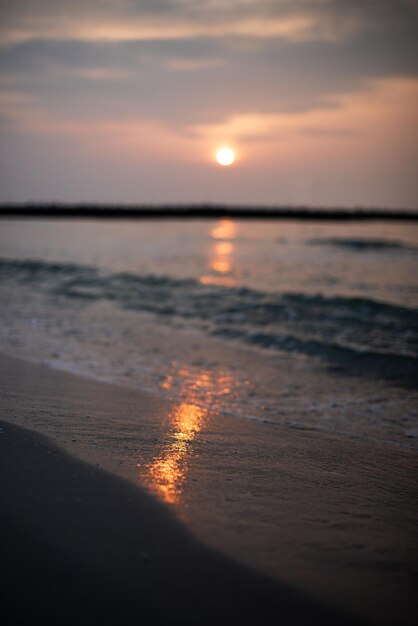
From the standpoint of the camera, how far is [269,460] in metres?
4.11

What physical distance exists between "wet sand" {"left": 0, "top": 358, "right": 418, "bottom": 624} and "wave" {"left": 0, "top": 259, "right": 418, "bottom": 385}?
3750mm

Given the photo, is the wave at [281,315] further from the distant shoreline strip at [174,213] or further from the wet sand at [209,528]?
the distant shoreline strip at [174,213]

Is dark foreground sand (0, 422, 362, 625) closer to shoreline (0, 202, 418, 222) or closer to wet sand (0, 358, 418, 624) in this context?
wet sand (0, 358, 418, 624)

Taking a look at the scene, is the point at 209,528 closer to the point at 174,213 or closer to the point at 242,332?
the point at 242,332

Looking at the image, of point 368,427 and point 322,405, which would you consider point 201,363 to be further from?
point 368,427

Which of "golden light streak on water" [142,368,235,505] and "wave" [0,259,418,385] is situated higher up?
"golden light streak on water" [142,368,235,505]

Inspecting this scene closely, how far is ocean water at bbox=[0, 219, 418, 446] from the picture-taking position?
20.2ft

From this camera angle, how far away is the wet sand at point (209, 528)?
2.36m

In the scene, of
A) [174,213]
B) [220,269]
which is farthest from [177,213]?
[220,269]

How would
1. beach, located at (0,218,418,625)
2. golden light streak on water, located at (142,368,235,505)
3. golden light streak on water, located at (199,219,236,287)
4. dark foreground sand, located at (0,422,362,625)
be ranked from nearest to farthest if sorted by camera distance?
dark foreground sand, located at (0,422,362,625) → beach, located at (0,218,418,625) → golden light streak on water, located at (142,368,235,505) → golden light streak on water, located at (199,219,236,287)

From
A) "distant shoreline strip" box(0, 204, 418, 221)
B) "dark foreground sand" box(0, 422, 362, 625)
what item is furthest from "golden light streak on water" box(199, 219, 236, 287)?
"distant shoreline strip" box(0, 204, 418, 221)

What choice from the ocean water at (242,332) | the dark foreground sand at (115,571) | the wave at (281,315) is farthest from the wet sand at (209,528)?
the wave at (281,315)

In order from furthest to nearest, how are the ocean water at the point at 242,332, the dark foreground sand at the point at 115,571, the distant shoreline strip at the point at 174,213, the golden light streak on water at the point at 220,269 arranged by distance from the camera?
the distant shoreline strip at the point at 174,213, the golden light streak on water at the point at 220,269, the ocean water at the point at 242,332, the dark foreground sand at the point at 115,571

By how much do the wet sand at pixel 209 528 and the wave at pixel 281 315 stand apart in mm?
3750
